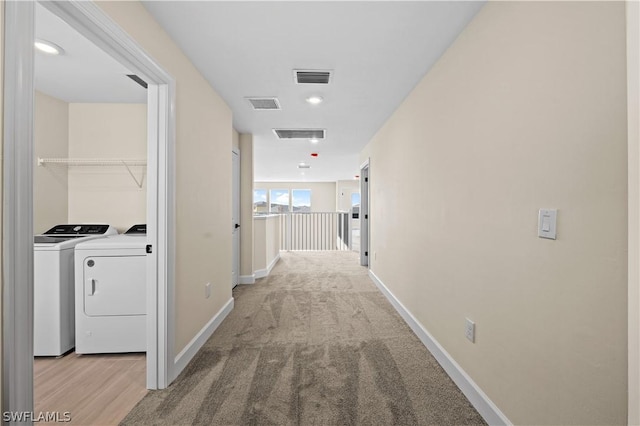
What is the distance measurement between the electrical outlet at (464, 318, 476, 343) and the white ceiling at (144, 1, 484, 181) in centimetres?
176

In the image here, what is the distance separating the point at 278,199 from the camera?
12.2 metres

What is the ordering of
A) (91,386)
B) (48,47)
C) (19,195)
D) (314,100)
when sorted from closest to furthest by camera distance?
(19,195), (91,386), (48,47), (314,100)

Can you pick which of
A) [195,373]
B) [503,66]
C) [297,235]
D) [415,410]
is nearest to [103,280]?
[195,373]

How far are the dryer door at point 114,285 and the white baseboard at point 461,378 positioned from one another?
219cm

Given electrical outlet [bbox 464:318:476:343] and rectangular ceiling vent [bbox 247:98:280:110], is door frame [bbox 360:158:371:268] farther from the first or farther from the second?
electrical outlet [bbox 464:318:476:343]

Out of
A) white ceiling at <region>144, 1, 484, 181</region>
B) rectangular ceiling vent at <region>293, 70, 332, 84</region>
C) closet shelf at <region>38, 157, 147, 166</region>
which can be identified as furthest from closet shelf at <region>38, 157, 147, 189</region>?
rectangular ceiling vent at <region>293, 70, 332, 84</region>

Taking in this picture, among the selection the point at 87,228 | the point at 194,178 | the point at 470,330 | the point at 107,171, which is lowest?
the point at 470,330

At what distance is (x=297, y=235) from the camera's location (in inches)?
340

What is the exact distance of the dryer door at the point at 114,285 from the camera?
7.13ft

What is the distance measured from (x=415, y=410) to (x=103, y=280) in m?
2.27

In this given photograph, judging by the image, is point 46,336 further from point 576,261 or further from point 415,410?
point 576,261

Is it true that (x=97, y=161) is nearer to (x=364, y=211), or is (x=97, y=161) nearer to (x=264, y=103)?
(x=264, y=103)

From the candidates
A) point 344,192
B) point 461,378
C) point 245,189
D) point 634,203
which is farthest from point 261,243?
point 344,192

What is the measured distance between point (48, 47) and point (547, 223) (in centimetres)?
304
